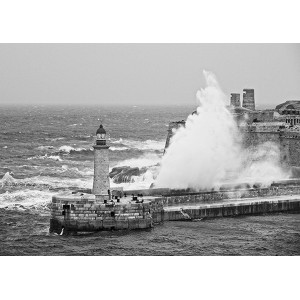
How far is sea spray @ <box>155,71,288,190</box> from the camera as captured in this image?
124ft

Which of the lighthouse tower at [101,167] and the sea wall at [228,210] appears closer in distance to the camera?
the lighthouse tower at [101,167]

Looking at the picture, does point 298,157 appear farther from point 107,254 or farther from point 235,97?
point 107,254

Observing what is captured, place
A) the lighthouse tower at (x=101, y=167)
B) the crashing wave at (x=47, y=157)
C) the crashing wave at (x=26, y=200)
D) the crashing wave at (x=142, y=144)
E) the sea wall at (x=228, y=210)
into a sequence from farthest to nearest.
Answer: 1. the crashing wave at (x=142, y=144)
2. the crashing wave at (x=47, y=157)
3. the crashing wave at (x=26, y=200)
4. the sea wall at (x=228, y=210)
5. the lighthouse tower at (x=101, y=167)

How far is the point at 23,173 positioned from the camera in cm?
4141

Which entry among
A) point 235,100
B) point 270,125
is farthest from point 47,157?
point 270,125

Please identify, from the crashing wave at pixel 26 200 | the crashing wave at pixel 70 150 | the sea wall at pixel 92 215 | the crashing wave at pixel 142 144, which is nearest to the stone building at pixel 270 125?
the crashing wave at pixel 142 144

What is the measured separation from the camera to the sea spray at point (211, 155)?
124 ft

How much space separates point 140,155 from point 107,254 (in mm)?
16582

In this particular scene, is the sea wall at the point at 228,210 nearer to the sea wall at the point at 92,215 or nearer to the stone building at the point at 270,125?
the sea wall at the point at 92,215

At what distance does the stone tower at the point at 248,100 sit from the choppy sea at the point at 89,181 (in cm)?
339

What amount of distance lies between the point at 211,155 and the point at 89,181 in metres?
Result: 4.62

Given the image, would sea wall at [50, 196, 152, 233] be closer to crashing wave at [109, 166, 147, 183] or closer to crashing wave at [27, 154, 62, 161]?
crashing wave at [109, 166, 147, 183]

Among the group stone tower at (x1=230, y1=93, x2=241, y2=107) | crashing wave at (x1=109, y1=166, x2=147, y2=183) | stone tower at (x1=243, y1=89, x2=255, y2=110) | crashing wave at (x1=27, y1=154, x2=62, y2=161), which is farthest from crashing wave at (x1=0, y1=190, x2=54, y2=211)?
stone tower at (x1=230, y1=93, x2=241, y2=107)

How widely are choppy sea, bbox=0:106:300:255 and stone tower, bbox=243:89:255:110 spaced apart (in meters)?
3.39
